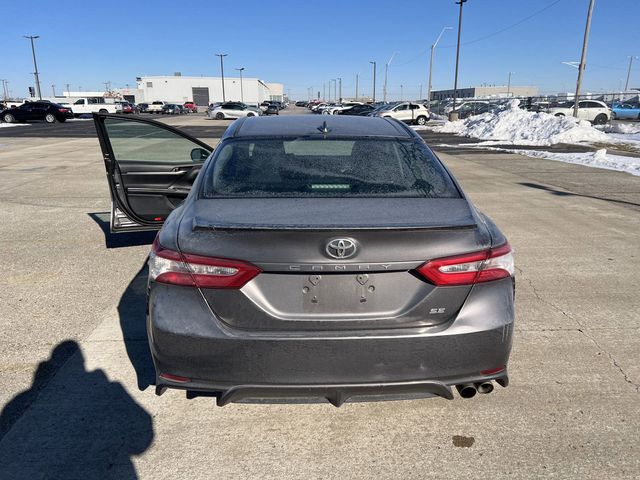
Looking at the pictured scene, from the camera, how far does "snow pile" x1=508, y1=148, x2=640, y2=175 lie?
1332cm

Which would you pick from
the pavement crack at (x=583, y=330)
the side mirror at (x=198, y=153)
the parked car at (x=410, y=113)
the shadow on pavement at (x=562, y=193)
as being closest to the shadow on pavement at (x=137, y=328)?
the side mirror at (x=198, y=153)

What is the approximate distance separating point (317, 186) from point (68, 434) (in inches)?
74.2

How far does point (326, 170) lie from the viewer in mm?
3055

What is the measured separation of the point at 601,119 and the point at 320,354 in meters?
36.5

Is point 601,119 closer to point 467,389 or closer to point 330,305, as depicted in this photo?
point 467,389

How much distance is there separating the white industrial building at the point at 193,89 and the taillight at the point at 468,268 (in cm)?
11401

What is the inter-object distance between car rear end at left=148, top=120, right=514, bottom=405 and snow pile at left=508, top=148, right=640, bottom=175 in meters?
12.5

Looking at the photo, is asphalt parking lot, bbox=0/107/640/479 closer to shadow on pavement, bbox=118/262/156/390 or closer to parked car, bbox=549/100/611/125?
shadow on pavement, bbox=118/262/156/390

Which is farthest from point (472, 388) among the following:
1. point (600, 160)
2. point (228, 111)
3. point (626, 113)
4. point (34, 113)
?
point (228, 111)

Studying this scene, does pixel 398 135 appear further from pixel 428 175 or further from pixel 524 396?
pixel 524 396

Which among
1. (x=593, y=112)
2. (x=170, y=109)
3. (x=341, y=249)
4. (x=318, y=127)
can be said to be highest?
(x=318, y=127)

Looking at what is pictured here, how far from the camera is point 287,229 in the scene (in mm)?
2189

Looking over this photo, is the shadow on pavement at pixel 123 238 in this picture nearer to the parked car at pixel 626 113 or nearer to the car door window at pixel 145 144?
the car door window at pixel 145 144

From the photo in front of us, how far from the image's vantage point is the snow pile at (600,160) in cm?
1332
